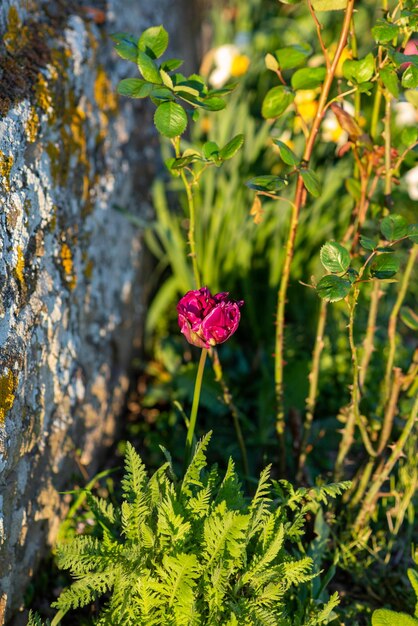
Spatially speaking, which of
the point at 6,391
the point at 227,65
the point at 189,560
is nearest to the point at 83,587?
the point at 189,560

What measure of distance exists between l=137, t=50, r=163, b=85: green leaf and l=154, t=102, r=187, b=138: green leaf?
0.16 feet

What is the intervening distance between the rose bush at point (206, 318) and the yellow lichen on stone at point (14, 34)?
68 centimetres

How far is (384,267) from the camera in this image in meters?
1.14

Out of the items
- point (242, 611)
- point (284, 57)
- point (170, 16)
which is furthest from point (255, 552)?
point (170, 16)

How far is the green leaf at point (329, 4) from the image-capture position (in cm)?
116

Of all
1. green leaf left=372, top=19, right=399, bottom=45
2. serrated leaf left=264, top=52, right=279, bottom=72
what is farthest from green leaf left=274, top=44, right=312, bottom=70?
green leaf left=372, top=19, right=399, bottom=45

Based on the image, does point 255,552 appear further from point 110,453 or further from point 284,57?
point 284,57

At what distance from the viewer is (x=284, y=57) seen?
1.30 meters

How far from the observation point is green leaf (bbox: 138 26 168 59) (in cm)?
117

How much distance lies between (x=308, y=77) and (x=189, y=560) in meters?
0.90

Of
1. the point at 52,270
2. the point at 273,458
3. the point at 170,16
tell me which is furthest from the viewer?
the point at 170,16

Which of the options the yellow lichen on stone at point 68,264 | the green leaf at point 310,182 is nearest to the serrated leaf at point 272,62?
the green leaf at point 310,182

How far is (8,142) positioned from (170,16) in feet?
5.56

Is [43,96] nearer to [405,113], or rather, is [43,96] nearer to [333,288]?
[333,288]
